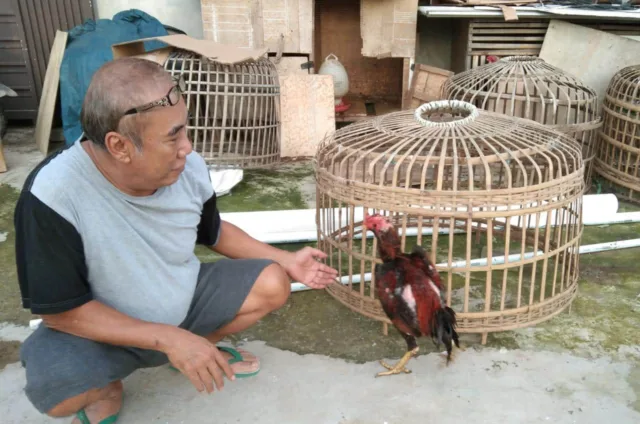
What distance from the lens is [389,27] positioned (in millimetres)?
5809

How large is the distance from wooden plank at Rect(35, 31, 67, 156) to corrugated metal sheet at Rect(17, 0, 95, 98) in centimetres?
32

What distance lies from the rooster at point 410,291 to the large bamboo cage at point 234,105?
8.88ft

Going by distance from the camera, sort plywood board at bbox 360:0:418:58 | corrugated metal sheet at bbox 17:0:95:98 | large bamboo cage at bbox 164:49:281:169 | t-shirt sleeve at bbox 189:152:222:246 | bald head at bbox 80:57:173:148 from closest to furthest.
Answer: bald head at bbox 80:57:173:148 → t-shirt sleeve at bbox 189:152:222:246 → large bamboo cage at bbox 164:49:281:169 → plywood board at bbox 360:0:418:58 → corrugated metal sheet at bbox 17:0:95:98

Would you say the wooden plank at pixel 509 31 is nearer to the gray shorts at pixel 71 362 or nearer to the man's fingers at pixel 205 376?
the gray shorts at pixel 71 362

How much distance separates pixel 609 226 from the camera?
394 centimetres

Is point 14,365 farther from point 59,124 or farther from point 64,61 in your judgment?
point 59,124

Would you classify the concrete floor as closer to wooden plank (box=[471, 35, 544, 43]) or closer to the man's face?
the man's face

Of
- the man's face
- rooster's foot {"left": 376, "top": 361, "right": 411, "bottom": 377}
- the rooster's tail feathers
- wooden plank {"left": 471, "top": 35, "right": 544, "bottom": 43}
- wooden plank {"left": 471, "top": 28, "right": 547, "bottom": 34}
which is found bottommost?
rooster's foot {"left": 376, "top": 361, "right": 411, "bottom": 377}

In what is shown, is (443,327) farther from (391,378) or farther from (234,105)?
(234,105)

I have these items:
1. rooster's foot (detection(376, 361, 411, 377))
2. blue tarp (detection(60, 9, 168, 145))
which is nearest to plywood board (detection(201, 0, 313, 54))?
blue tarp (detection(60, 9, 168, 145))

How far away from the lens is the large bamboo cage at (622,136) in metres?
4.20

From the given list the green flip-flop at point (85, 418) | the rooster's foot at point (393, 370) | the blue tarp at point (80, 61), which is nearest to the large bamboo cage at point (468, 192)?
the rooster's foot at point (393, 370)

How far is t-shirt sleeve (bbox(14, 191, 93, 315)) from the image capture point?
171 cm

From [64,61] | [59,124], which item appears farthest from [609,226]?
[59,124]
